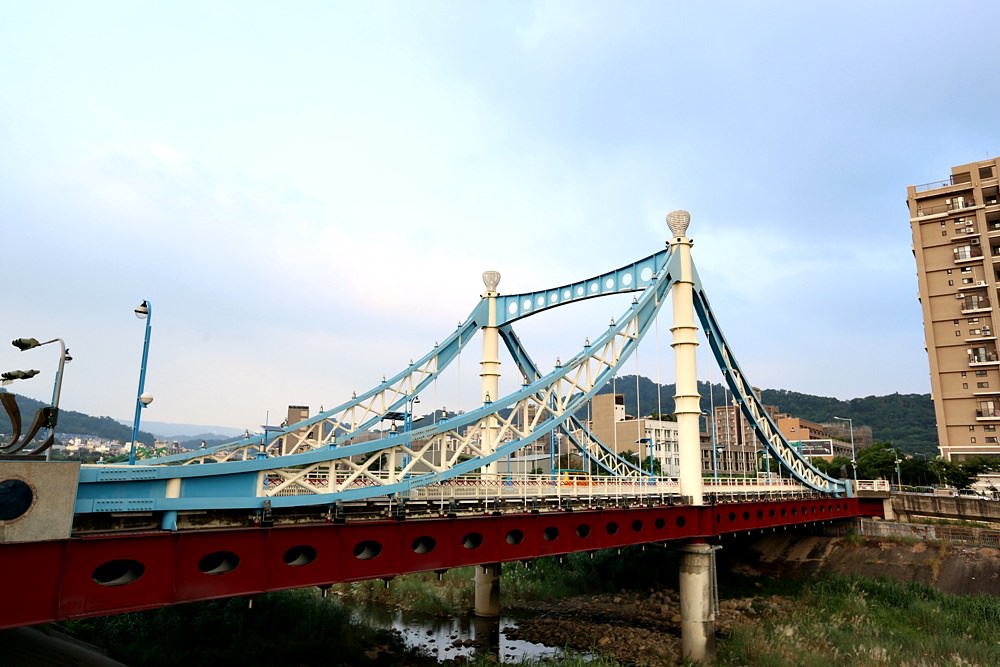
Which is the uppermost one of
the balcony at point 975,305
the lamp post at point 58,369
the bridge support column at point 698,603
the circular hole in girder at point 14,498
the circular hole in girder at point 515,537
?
the balcony at point 975,305

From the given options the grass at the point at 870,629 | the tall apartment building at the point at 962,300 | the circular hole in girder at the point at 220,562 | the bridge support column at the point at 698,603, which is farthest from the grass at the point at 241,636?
the tall apartment building at the point at 962,300

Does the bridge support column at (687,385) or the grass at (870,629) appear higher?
the bridge support column at (687,385)

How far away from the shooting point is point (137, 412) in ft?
49.0

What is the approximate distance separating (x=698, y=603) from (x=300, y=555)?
18414mm

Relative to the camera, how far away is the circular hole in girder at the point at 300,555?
1409 centimetres

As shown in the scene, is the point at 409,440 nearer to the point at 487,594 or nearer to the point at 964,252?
the point at 487,594

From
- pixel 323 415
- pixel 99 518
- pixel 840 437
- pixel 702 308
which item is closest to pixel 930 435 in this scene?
pixel 840 437

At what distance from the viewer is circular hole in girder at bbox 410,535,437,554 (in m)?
16.5

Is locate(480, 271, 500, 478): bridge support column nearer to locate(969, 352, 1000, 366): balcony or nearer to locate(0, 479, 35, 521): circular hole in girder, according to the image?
locate(0, 479, 35, 521): circular hole in girder

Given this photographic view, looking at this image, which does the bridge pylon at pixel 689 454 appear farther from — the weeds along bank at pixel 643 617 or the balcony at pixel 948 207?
the balcony at pixel 948 207

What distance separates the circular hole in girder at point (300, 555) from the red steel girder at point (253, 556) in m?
0.03

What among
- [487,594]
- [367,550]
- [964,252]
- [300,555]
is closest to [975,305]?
[964,252]

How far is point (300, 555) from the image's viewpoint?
1435cm

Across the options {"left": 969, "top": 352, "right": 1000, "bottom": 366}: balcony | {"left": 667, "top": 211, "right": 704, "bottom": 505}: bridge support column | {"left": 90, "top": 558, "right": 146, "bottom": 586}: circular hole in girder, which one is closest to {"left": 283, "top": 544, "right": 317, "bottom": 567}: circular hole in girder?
{"left": 90, "top": 558, "right": 146, "bottom": 586}: circular hole in girder
